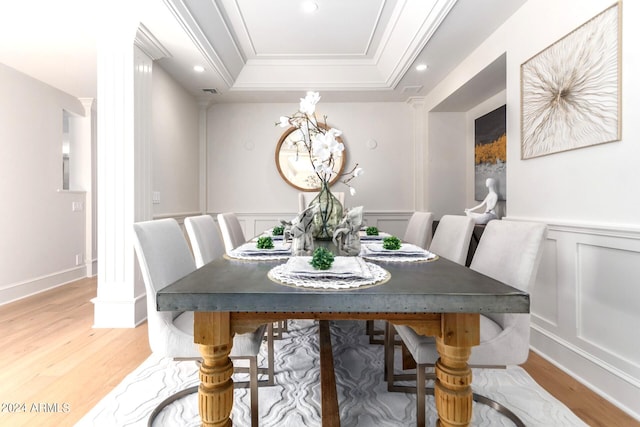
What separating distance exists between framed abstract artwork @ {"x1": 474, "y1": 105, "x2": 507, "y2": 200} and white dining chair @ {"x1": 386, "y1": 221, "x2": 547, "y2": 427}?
2139 millimetres

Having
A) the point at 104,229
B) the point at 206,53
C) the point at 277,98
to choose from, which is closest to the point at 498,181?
the point at 277,98

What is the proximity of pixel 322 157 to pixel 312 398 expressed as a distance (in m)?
1.17

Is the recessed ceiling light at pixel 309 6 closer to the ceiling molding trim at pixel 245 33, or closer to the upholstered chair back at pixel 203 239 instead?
the ceiling molding trim at pixel 245 33

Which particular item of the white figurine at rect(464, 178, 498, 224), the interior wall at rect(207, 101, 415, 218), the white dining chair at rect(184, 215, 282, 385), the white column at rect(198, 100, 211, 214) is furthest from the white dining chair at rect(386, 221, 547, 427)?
the white column at rect(198, 100, 211, 214)

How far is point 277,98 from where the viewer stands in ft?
13.3

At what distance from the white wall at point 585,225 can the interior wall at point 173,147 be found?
310 centimetres

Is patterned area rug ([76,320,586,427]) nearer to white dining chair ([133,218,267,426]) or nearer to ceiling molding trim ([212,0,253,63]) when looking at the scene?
white dining chair ([133,218,267,426])

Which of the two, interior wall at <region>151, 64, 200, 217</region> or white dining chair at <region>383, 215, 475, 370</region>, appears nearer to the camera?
white dining chair at <region>383, 215, 475, 370</region>

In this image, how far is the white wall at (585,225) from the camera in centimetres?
151

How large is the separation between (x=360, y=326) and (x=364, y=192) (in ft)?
7.16

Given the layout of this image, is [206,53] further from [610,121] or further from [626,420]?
[626,420]

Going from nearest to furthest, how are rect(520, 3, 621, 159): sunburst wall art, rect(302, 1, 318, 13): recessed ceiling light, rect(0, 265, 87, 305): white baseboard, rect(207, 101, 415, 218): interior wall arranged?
rect(520, 3, 621, 159): sunburst wall art → rect(302, 1, 318, 13): recessed ceiling light → rect(0, 265, 87, 305): white baseboard → rect(207, 101, 415, 218): interior wall

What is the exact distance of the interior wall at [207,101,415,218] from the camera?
429 centimetres

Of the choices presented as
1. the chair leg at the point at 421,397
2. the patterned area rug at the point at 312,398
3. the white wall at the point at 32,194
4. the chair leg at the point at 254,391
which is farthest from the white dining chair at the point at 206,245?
the white wall at the point at 32,194
